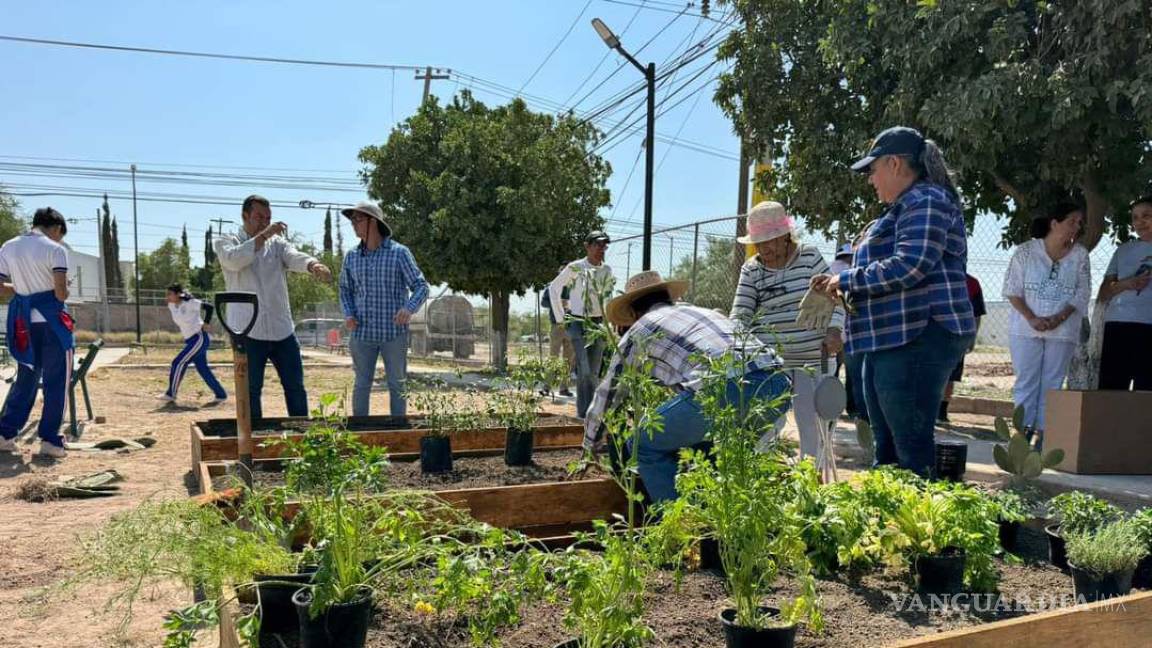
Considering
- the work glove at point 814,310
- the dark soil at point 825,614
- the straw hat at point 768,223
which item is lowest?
the dark soil at point 825,614

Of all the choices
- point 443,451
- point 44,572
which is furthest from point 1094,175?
point 44,572

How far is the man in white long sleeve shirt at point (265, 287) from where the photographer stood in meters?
5.52

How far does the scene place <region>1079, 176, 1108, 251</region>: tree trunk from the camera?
22.8ft

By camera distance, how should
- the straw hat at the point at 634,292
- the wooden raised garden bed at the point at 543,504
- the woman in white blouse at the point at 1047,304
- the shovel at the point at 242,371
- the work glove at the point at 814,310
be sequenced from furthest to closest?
the woman in white blouse at the point at 1047,304
the work glove at the point at 814,310
the straw hat at the point at 634,292
the shovel at the point at 242,371
the wooden raised garden bed at the point at 543,504

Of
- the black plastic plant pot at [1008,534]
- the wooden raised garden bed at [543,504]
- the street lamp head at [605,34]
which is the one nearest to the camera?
the black plastic plant pot at [1008,534]

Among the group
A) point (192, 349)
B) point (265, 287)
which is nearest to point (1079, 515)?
point (265, 287)

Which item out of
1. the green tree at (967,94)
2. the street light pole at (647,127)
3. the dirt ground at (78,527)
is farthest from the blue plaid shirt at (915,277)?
the street light pole at (647,127)

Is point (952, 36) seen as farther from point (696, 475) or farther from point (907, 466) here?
point (696, 475)

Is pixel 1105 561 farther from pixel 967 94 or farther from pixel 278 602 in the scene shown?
pixel 967 94

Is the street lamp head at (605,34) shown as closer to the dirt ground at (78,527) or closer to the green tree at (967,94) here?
the green tree at (967,94)

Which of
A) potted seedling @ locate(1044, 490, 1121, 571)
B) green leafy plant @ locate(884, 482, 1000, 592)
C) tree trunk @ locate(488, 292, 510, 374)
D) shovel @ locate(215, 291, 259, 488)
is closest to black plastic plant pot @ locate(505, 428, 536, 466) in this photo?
shovel @ locate(215, 291, 259, 488)

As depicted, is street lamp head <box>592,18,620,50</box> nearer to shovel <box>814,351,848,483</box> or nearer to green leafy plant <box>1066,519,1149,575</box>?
shovel <box>814,351,848,483</box>

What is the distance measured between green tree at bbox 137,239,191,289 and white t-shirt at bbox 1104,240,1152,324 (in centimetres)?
7369

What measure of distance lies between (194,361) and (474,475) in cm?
757
